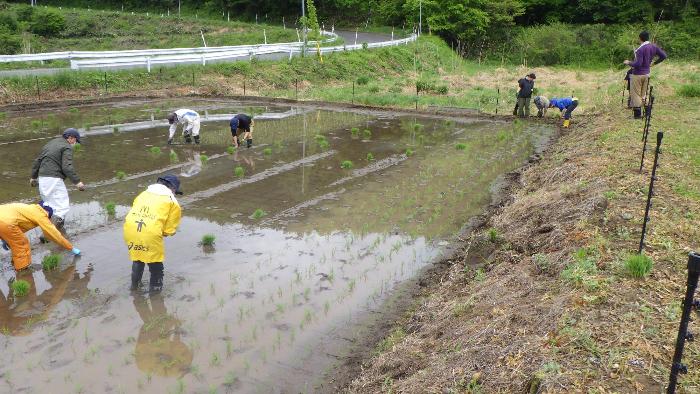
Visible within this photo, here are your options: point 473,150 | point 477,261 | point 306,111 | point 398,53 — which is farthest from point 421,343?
point 398,53

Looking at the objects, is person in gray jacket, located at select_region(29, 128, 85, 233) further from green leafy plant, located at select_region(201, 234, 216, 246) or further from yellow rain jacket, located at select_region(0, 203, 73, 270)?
green leafy plant, located at select_region(201, 234, 216, 246)

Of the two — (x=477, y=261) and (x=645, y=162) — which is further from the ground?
(x=645, y=162)

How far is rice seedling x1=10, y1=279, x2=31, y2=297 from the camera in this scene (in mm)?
6574

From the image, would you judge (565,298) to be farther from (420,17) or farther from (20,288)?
(420,17)

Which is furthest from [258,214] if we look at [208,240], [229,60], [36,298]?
[229,60]

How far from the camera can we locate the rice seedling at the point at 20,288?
259 inches

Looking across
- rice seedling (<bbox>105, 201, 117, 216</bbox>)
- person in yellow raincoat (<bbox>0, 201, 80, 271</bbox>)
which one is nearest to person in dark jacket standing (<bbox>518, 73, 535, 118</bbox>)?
rice seedling (<bbox>105, 201, 117, 216</bbox>)

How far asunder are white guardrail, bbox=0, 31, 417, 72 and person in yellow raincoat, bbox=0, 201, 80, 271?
56.8ft

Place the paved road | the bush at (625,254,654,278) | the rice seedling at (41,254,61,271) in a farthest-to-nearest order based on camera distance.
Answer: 1. the paved road
2. the rice seedling at (41,254,61,271)
3. the bush at (625,254,654,278)

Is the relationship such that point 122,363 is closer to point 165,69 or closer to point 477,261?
point 477,261

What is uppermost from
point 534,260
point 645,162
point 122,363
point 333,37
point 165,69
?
point 333,37

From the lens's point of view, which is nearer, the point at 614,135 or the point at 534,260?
the point at 534,260

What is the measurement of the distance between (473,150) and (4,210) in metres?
11.3

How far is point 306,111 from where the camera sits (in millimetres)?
20625
